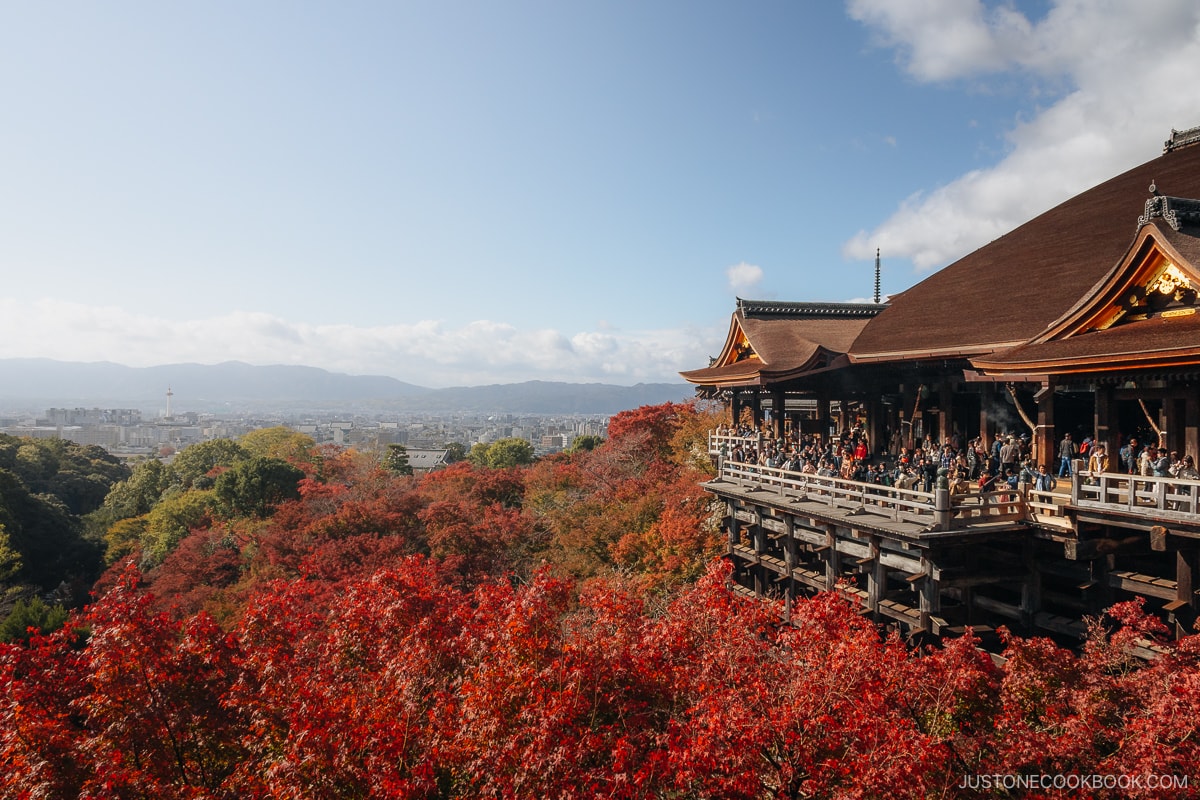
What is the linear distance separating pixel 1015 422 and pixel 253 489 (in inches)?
1361

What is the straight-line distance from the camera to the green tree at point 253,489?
34.2 metres

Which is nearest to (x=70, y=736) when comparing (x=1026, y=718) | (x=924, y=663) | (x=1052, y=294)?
(x=924, y=663)

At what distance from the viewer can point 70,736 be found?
7.64m

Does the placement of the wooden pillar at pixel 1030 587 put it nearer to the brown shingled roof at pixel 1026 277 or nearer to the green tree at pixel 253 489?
the brown shingled roof at pixel 1026 277

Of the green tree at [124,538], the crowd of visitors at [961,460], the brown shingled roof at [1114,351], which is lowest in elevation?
the green tree at [124,538]

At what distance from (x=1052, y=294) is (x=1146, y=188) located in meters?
6.59

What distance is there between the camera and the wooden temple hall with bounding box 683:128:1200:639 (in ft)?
36.0

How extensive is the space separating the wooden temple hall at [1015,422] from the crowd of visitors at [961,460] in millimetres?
155

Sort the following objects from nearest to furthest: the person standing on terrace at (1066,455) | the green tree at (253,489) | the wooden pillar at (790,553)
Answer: the person standing on terrace at (1066,455) < the wooden pillar at (790,553) < the green tree at (253,489)

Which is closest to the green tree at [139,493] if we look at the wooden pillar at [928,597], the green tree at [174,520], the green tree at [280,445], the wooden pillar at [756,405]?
the green tree at [280,445]

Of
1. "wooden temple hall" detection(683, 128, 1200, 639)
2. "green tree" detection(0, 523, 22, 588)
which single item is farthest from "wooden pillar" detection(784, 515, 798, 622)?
"green tree" detection(0, 523, 22, 588)

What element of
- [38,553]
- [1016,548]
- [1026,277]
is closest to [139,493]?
[38,553]

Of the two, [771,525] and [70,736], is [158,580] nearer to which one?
[70,736]

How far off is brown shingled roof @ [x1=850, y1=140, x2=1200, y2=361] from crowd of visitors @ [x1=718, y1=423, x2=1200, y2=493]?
8.57 feet
